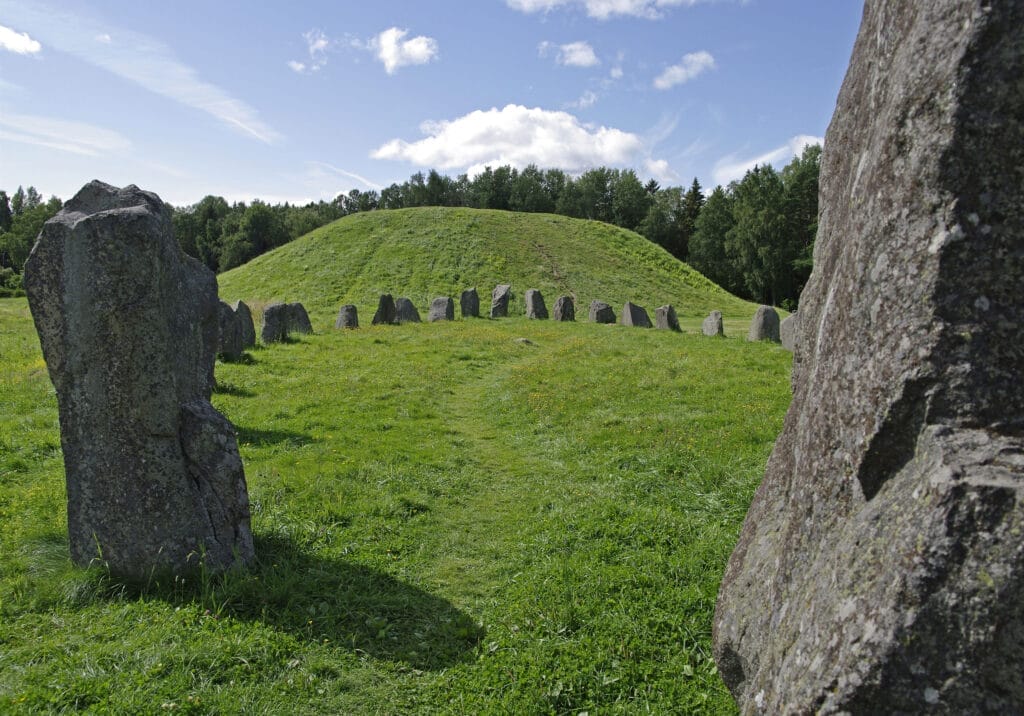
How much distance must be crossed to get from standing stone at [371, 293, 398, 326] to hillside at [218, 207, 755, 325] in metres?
4.15

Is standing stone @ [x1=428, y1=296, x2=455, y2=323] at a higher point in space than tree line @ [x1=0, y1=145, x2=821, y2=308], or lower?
lower

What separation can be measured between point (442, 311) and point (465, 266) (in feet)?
46.9

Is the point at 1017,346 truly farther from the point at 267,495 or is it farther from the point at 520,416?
the point at 520,416

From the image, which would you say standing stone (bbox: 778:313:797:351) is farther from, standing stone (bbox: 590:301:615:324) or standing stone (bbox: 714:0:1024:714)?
standing stone (bbox: 714:0:1024:714)

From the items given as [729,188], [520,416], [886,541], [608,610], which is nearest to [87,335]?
[608,610]

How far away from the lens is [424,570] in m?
6.92

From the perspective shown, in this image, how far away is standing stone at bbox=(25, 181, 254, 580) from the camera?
233 inches

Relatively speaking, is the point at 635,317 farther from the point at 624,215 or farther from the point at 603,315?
the point at 624,215

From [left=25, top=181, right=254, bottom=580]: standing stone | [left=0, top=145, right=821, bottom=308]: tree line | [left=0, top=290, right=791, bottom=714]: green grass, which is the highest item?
[left=0, top=145, right=821, bottom=308]: tree line

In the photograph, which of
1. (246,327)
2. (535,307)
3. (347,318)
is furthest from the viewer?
(535,307)

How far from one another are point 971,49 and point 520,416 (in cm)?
1081

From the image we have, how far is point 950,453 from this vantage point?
2629mm

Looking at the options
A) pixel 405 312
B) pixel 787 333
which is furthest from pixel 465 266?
pixel 787 333

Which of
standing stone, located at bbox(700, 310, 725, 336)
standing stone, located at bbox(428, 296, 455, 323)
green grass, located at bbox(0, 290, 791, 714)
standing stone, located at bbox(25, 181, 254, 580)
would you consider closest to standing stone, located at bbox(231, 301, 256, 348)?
green grass, located at bbox(0, 290, 791, 714)
